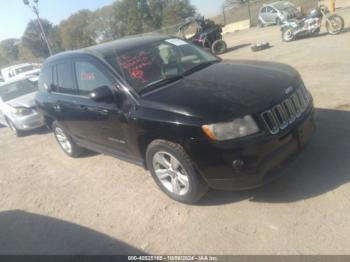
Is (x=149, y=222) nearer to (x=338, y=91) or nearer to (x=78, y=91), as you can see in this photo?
(x=78, y=91)

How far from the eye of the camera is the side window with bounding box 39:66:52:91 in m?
5.95

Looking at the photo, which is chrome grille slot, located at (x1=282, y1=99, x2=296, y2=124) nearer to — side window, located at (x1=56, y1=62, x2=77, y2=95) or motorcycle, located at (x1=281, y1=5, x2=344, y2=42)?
side window, located at (x1=56, y1=62, x2=77, y2=95)

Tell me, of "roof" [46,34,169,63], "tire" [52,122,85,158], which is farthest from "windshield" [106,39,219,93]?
"tire" [52,122,85,158]

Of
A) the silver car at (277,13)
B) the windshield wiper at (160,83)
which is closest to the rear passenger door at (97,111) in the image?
the windshield wiper at (160,83)

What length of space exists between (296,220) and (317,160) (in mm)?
1103

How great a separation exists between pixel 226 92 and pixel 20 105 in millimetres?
7103

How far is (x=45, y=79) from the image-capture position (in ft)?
20.3

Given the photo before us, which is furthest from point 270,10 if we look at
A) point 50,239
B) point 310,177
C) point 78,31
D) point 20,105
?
point 78,31

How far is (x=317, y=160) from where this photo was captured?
410cm

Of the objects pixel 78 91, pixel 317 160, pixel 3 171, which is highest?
pixel 78 91

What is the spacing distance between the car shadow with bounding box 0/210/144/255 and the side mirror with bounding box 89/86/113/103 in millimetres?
1543

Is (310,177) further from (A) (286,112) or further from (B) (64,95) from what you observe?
(B) (64,95)

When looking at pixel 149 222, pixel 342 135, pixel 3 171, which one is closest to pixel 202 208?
pixel 149 222

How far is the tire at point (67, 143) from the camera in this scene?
6061mm
